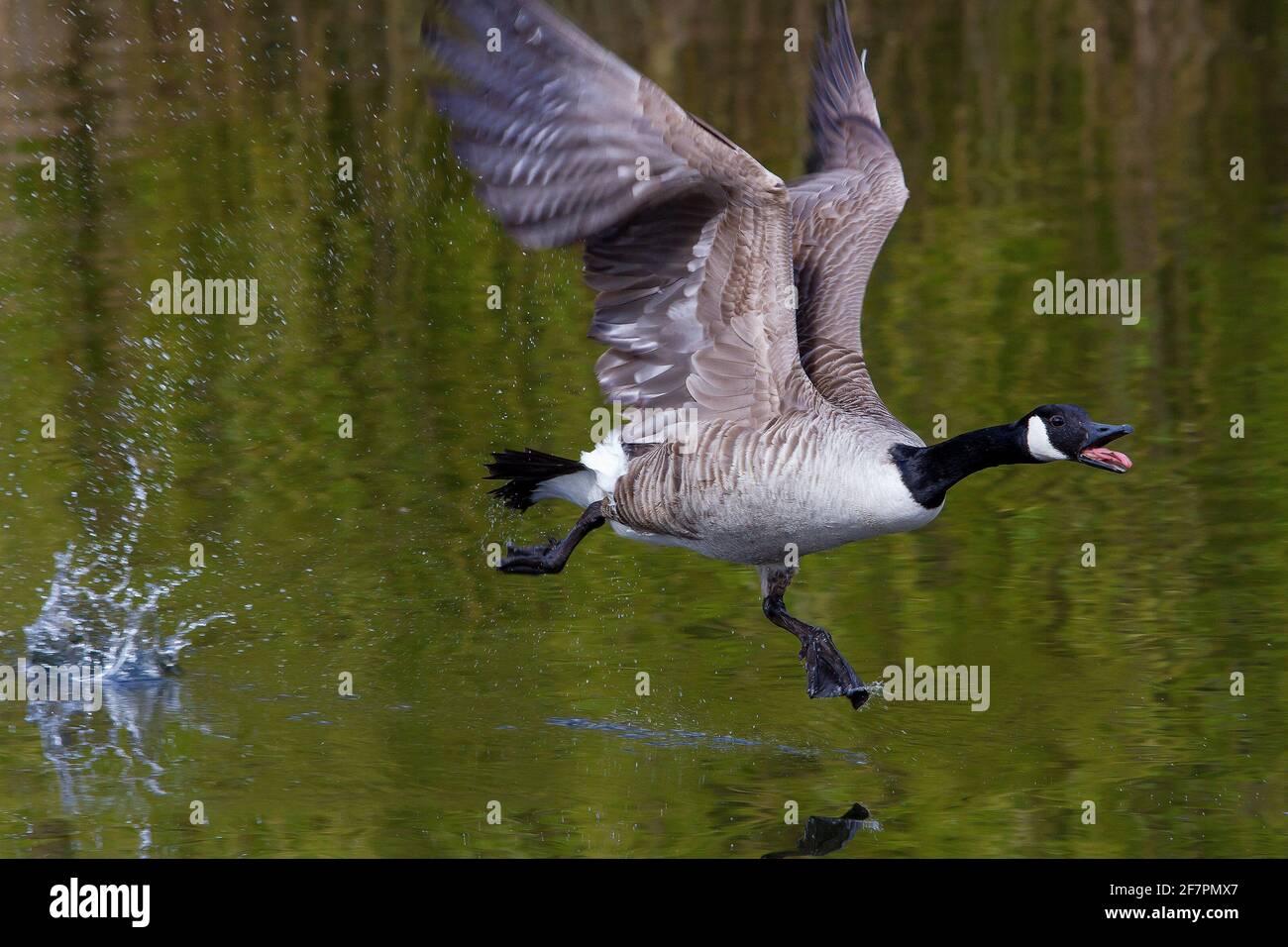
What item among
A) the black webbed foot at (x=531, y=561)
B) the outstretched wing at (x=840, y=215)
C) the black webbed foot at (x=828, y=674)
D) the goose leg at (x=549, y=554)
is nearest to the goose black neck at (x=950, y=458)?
the outstretched wing at (x=840, y=215)

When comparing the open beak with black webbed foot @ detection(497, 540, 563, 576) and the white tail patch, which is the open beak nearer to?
the white tail patch

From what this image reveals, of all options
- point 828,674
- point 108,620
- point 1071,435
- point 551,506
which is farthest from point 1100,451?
point 108,620

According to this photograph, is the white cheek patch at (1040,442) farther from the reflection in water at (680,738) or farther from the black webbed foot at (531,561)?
the black webbed foot at (531,561)

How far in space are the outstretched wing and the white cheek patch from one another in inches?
29.7

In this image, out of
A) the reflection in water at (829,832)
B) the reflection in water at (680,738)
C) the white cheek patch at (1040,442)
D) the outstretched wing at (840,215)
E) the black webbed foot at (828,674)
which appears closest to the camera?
the reflection in water at (829,832)

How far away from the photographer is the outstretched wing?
8820mm

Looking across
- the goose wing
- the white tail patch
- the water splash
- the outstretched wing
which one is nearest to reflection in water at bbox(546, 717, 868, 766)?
the white tail patch

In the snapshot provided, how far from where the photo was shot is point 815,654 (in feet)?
26.9

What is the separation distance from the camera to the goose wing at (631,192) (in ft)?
22.6

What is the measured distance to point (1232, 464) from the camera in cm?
1117

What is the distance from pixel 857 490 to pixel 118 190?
445 inches

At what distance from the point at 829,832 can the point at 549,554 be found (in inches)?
82.2

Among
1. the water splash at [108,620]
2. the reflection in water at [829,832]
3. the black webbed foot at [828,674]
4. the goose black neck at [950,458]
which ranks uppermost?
the goose black neck at [950,458]

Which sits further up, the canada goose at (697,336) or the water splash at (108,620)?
the canada goose at (697,336)
